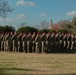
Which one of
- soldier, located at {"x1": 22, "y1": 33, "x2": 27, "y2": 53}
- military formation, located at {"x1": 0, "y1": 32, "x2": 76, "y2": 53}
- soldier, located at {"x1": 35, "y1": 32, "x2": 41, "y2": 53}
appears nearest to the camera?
soldier, located at {"x1": 35, "y1": 32, "x2": 41, "y2": 53}

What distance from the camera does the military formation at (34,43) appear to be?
22719 millimetres

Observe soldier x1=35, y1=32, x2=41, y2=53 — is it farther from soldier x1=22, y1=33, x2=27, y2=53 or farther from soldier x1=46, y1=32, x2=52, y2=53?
soldier x1=22, y1=33, x2=27, y2=53

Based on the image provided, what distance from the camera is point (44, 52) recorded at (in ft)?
74.2

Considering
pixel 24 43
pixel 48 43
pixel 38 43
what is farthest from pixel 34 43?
pixel 48 43

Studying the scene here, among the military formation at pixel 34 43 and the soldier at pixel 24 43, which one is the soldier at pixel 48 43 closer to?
the military formation at pixel 34 43

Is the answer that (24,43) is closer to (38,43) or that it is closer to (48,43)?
(38,43)

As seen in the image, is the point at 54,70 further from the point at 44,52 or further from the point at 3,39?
the point at 3,39

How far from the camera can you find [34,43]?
75.3 feet

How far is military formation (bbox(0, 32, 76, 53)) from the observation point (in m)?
22.7

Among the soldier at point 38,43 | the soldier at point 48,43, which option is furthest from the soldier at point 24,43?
the soldier at point 48,43

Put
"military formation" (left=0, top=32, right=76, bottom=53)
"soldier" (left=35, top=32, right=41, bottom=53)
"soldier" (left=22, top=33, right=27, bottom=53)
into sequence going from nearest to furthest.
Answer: "soldier" (left=35, top=32, right=41, bottom=53), "military formation" (left=0, top=32, right=76, bottom=53), "soldier" (left=22, top=33, right=27, bottom=53)

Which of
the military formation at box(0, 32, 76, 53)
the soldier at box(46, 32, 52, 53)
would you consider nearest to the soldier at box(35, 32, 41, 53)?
the military formation at box(0, 32, 76, 53)

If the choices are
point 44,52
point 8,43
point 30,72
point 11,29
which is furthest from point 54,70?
point 11,29

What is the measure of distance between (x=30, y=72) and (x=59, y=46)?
12.0m
